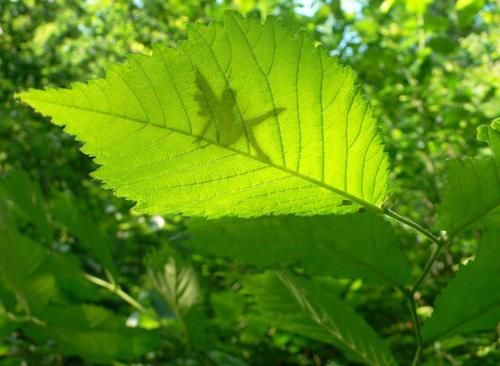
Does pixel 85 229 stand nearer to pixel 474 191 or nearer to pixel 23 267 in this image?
pixel 23 267

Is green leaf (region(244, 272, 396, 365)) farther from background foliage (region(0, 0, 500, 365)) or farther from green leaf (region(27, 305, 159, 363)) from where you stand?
green leaf (region(27, 305, 159, 363))

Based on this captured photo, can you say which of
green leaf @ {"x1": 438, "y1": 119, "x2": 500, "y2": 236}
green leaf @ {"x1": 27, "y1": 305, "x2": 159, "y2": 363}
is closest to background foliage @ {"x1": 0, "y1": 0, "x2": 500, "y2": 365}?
green leaf @ {"x1": 27, "y1": 305, "x2": 159, "y2": 363}

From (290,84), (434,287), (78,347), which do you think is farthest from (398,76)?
(290,84)

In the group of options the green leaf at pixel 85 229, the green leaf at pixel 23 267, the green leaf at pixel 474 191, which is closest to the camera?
the green leaf at pixel 474 191

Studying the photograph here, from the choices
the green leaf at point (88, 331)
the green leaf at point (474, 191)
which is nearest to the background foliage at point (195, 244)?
the green leaf at point (88, 331)

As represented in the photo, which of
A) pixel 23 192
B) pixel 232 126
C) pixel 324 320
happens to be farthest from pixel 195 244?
pixel 23 192

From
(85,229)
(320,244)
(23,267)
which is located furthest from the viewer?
(85,229)

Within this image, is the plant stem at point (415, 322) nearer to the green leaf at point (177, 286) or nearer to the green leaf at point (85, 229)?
the green leaf at point (177, 286)
